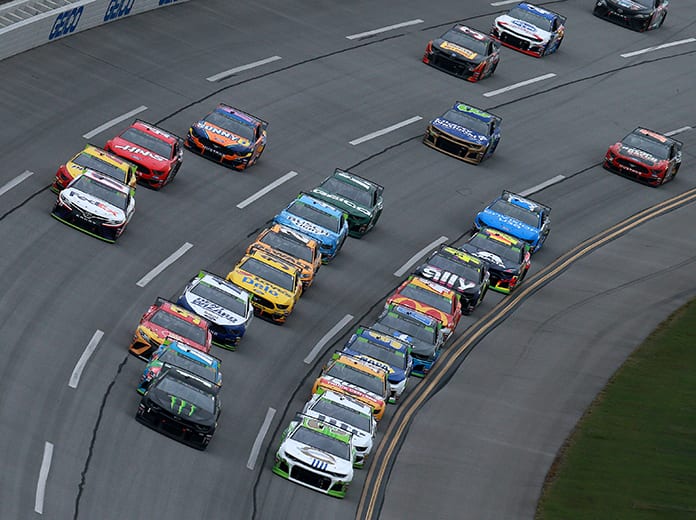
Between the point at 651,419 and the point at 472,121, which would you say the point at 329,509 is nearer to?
the point at 651,419

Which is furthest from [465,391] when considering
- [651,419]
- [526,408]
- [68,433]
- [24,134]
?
[24,134]

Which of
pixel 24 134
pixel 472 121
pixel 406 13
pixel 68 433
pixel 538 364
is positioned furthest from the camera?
pixel 406 13

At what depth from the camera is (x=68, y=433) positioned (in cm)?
3584

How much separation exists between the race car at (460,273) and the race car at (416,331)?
7.93 ft

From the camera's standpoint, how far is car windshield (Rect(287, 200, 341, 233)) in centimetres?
4750

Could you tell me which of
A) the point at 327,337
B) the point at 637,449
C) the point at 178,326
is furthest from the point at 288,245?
the point at 637,449

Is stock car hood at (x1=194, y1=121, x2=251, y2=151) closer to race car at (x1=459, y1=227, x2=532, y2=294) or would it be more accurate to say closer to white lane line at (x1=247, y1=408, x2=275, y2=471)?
race car at (x1=459, y1=227, x2=532, y2=294)

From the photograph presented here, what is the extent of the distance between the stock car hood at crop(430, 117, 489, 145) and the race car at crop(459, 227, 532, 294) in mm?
6438

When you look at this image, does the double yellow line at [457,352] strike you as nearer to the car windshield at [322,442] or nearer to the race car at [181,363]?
the car windshield at [322,442]

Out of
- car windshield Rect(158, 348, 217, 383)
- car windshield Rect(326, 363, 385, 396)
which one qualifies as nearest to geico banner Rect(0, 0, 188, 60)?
car windshield Rect(158, 348, 217, 383)

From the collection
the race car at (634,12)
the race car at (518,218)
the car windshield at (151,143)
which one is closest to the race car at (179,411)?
the car windshield at (151,143)

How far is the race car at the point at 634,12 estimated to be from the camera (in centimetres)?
6950

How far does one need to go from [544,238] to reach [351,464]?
1664 cm

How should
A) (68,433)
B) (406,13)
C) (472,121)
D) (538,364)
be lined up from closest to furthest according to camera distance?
(68,433) → (538,364) → (472,121) → (406,13)
